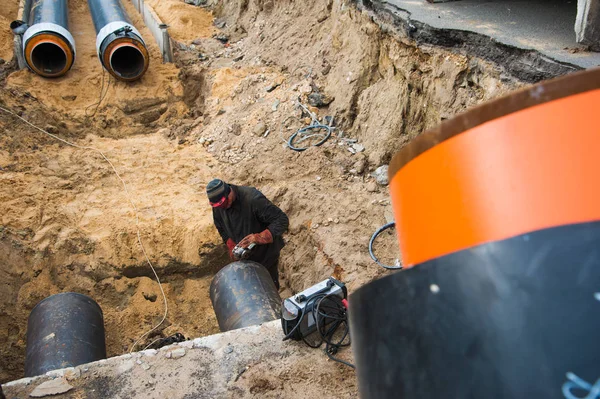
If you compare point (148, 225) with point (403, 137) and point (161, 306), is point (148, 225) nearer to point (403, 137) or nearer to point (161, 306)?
point (161, 306)

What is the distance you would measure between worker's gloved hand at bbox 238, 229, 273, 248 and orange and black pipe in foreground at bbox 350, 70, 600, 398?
3278mm

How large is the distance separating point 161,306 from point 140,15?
9.06 m

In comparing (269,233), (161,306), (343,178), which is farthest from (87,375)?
(343,178)

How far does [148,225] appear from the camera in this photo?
6.39 meters

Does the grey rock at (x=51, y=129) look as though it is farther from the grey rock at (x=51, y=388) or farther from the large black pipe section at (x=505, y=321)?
the large black pipe section at (x=505, y=321)

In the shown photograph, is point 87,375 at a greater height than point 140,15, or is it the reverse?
point 140,15

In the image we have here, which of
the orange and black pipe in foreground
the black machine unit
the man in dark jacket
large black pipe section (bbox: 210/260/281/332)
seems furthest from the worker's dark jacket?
the orange and black pipe in foreground

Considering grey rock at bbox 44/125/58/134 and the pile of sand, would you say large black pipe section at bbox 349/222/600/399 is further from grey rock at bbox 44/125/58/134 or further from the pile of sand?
the pile of sand

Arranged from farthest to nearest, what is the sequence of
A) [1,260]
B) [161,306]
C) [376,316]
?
[161,306] < [1,260] < [376,316]

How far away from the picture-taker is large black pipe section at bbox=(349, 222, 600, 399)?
127 centimetres

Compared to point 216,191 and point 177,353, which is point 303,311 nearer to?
point 177,353

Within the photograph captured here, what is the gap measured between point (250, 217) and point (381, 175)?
5.79ft

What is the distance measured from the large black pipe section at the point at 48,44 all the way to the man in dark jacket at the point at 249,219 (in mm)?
6087

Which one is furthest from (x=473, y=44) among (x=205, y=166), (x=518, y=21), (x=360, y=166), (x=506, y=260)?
(x=205, y=166)
